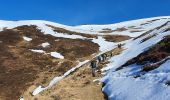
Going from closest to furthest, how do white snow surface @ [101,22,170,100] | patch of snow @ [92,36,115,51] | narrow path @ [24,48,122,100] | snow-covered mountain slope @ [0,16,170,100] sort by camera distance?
white snow surface @ [101,22,170,100]
snow-covered mountain slope @ [0,16,170,100]
narrow path @ [24,48,122,100]
patch of snow @ [92,36,115,51]

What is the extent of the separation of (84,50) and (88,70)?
82.6ft

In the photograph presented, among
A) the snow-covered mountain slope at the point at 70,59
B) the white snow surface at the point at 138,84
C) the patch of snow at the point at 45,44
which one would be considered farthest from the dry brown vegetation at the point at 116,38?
the white snow surface at the point at 138,84

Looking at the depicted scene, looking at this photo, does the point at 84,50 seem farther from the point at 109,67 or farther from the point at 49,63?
the point at 109,67

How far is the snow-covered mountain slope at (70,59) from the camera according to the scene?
27.9 m

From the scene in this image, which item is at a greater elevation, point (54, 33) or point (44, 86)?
point (54, 33)

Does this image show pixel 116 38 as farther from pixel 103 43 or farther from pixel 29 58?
pixel 29 58

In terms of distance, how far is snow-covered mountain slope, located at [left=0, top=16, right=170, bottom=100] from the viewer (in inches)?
1097

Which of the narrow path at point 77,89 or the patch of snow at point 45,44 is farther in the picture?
the patch of snow at point 45,44

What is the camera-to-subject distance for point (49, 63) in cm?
5769

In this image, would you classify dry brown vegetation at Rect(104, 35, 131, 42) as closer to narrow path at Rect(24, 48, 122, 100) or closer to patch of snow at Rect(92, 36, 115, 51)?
patch of snow at Rect(92, 36, 115, 51)

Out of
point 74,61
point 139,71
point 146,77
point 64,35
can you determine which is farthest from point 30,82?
point 64,35

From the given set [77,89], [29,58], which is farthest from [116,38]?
[77,89]

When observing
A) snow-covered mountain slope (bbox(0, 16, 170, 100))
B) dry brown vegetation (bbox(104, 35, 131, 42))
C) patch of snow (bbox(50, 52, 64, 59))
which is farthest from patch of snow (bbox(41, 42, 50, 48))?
dry brown vegetation (bbox(104, 35, 131, 42))

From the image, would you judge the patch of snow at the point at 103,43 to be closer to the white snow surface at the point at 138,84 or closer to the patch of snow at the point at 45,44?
the patch of snow at the point at 45,44
